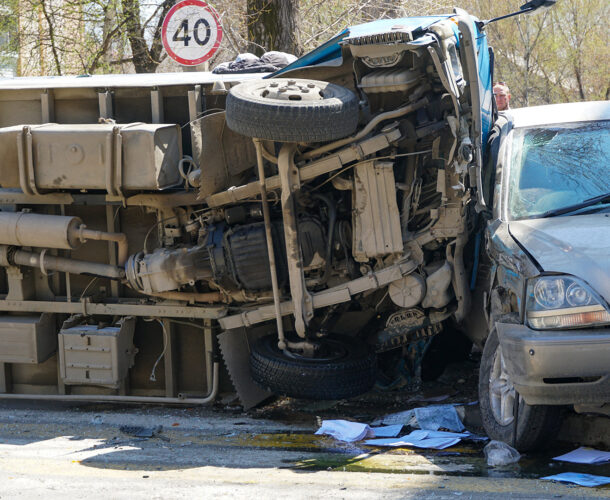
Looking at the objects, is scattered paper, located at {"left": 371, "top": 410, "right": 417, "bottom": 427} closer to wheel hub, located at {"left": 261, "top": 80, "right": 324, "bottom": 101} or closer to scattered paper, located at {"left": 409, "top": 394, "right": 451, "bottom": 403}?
scattered paper, located at {"left": 409, "top": 394, "right": 451, "bottom": 403}

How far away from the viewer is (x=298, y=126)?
18.1ft

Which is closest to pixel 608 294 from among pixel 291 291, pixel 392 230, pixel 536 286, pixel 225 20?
pixel 536 286

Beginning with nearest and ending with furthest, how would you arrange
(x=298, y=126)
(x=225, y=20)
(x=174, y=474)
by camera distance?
(x=174, y=474)
(x=298, y=126)
(x=225, y=20)

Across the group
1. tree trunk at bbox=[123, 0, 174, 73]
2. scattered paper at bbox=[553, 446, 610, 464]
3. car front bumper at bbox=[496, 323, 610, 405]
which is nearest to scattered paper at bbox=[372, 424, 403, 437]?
scattered paper at bbox=[553, 446, 610, 464]

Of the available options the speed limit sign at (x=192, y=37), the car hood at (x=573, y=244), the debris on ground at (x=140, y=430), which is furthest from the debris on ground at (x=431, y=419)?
the speed limit sign at (x=192, y=37)

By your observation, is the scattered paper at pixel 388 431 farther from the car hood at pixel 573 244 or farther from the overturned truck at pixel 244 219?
the car hood at pixel 573 244

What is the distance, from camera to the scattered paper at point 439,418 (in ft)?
18.5

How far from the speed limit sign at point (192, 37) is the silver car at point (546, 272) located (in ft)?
13.2

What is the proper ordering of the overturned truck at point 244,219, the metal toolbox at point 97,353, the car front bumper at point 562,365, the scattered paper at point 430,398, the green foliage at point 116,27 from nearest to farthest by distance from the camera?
the car front bumper at point 562,365
the overturned truck at point 244,219
the scattered paper at point 430,398
the metal toolbox at point 97,353
the green foliage at point 116,27

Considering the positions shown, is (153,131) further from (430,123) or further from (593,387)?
(593,387)

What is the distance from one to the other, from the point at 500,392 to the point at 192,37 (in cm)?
572

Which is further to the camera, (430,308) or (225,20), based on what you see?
(225,20)

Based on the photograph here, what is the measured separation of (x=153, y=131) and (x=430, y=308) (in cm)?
243

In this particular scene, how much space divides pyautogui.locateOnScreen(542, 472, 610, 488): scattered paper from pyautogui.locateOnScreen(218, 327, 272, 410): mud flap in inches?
112
